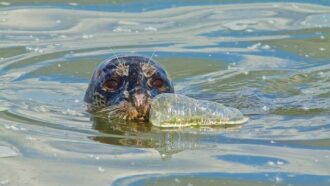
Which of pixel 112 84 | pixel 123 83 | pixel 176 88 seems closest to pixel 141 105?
pixel 123 83

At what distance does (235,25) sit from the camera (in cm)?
1335

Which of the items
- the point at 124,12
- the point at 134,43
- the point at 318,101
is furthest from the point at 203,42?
the point at 318,101

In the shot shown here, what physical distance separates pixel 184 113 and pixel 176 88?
6.49ft

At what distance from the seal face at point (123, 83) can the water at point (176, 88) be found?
173mm

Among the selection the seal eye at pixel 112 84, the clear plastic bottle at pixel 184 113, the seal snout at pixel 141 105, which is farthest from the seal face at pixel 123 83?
the clear plastic bottle at pixel 184 113

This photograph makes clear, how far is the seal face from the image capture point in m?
9.47

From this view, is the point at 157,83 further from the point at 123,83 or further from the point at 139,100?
the point at 139,100

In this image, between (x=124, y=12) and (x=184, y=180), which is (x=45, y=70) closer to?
(x=124, y=12)

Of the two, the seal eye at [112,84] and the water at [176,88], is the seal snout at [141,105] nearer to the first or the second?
the water at [176,88]

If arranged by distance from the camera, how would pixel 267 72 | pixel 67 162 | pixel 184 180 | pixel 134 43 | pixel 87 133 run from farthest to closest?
1. pixel 134 43
2. pixel 267 72
3. pixel 87 133
4. pixel 67 162
5. pixel 184 180

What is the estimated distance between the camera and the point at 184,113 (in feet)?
29.7

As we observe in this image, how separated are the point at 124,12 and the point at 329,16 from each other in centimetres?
233

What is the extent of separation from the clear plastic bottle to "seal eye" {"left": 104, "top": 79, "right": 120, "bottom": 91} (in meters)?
0.77

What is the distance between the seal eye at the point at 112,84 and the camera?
9836mm
